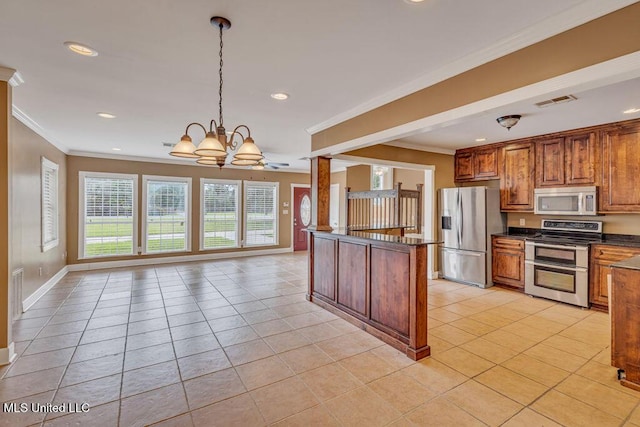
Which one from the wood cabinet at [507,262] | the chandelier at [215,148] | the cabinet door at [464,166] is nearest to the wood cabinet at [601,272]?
the wood cabinet at [507,262]

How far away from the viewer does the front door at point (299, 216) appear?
9594mm

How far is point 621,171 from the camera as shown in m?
4.10

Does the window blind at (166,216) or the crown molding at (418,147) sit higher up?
the crown molding at (418,147)

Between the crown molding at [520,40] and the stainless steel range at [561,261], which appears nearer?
the crown molding at [520,40]

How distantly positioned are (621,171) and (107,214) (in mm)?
9302

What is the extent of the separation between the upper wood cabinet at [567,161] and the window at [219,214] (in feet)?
22.6

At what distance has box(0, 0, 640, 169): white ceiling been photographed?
1.84m

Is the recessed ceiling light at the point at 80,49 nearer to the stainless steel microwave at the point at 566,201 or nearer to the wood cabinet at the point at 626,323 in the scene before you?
the wood cabinet at the point at 626,323

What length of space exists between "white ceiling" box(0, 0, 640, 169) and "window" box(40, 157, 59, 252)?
1344mm

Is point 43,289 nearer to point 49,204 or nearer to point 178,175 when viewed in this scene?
point 49,204

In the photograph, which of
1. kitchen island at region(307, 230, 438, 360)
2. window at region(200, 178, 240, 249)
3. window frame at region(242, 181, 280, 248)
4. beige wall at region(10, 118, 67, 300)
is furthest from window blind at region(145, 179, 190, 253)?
kitchen island at region(307, 230, 438, 360)

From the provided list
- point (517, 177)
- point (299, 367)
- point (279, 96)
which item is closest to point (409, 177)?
point (517, 177)

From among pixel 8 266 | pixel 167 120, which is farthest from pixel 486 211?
pixel 8 266

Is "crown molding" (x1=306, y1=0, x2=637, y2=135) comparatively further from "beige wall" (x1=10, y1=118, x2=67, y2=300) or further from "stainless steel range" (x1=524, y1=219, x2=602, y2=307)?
"beige wall" (x1=10, y1=118, x2=67, y2=300)
